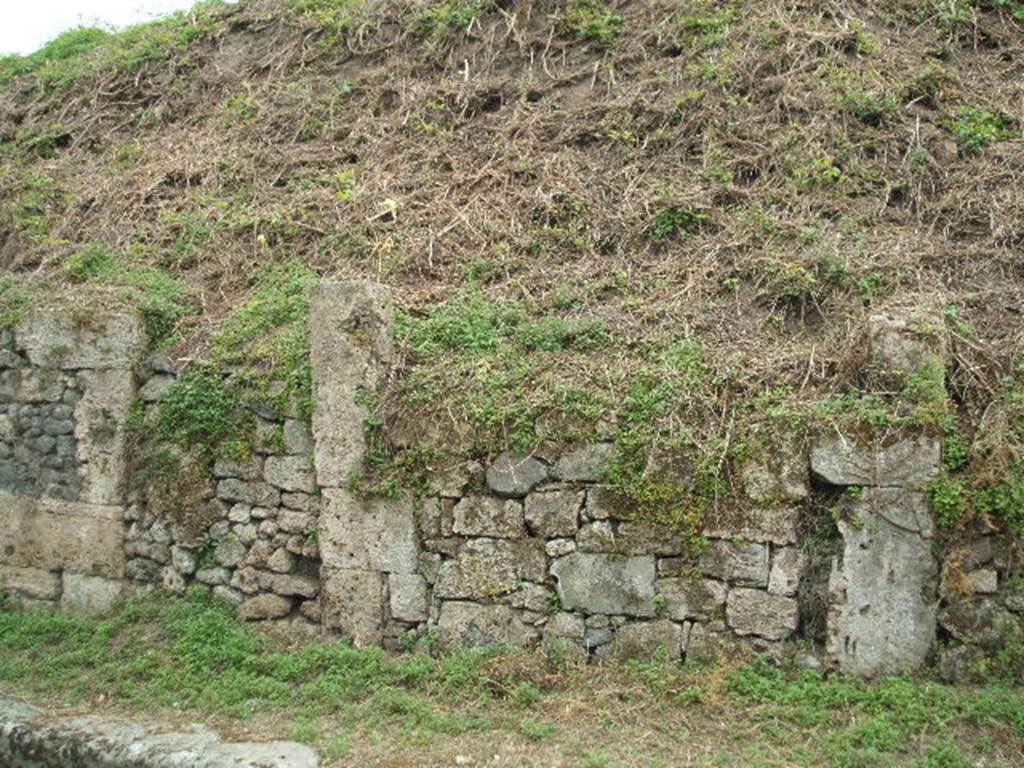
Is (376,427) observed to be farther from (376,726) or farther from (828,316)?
(828,316)

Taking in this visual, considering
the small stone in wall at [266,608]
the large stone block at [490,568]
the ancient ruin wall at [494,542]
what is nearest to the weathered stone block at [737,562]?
the ancient ruin wall at [494,542]

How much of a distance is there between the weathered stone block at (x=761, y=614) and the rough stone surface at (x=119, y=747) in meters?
2.53

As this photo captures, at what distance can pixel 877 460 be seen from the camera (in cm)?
588

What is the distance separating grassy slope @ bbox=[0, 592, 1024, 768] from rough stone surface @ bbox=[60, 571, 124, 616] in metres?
0.69

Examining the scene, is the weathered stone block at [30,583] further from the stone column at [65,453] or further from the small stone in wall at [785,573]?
the small stone in wall at [785,573]

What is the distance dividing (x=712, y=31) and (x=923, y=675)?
6963 millimetres

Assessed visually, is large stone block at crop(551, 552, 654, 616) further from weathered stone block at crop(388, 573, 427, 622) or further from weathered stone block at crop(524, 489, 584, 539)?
weathered stone block at crop(388, 573, 427, 622)

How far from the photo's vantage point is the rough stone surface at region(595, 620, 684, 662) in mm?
6125

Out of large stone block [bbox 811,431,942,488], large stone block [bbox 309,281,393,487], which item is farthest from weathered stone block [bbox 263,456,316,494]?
large stone block [bbox 811,431,942,488]

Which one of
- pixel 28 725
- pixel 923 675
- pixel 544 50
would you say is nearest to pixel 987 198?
pixel 923 675

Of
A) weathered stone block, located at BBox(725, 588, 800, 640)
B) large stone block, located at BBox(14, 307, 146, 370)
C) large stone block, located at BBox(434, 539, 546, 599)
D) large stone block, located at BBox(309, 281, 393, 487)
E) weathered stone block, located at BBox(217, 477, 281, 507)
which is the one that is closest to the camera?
weathered stone block, located at BBox(725, 588, 800, 640)

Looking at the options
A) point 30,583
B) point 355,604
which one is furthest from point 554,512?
point 30,583

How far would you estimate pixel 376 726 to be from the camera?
5.94m

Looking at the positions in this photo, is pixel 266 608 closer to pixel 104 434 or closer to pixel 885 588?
pixel 104 434
